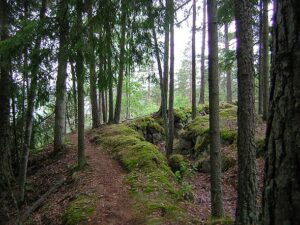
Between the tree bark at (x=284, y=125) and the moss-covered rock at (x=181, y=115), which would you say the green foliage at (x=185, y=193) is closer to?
the tree bark at (x=284, y=125)

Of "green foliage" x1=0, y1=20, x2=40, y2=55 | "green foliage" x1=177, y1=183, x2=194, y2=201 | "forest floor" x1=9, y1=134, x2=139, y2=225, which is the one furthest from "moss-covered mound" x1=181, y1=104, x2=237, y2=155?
"green foliage" x1=0, y1=20, x2=40, y2=55

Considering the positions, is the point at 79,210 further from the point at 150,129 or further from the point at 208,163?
the point at 150,129

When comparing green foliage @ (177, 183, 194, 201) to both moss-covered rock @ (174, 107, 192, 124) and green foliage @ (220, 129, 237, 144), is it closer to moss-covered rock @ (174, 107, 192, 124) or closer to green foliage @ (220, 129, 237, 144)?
green foliage @ (220, 129, 237, 144)

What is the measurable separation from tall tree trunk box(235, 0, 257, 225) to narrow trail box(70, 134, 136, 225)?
9.12ft

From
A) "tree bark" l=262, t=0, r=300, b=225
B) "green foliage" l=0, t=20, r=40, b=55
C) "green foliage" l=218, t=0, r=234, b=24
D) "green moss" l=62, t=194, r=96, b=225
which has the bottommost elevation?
"green moss" l=62, t=194, r=96, b=225

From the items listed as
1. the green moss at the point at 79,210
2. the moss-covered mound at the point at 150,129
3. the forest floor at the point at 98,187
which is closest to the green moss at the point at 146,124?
the moss-covered mound at the point at 150,129

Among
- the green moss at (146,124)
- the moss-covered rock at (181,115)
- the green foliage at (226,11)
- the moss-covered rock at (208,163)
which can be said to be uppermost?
the green foliage at (226,11)

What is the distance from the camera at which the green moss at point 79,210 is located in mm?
7484

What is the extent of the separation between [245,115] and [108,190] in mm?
5100

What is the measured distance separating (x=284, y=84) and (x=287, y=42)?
16 centimetres

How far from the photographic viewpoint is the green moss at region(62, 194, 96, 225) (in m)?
7.48

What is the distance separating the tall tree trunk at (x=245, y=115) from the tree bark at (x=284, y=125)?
427 centimetres

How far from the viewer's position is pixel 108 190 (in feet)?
30.3

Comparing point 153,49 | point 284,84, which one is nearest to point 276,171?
point 284,84
